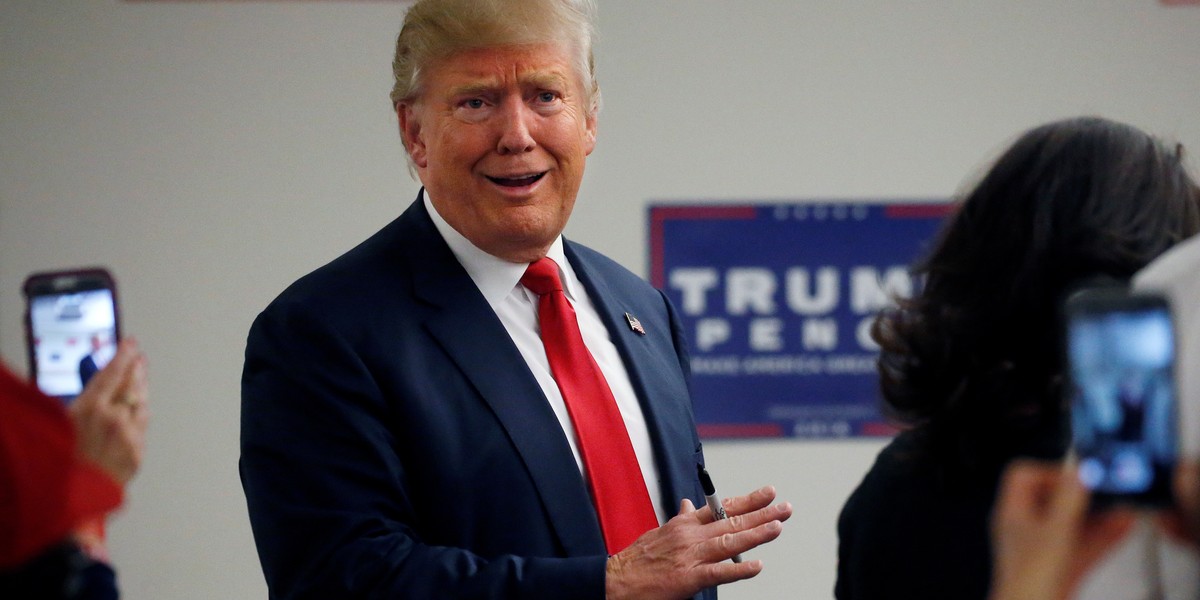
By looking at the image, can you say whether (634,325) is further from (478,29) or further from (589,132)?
(478,29)

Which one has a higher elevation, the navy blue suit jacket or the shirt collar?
the shirt collar

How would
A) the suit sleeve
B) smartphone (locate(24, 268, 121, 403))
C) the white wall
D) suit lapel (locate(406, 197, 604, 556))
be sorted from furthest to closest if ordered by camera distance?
the white wall < smartphone (locate(24, 268, 121, 403)) < suit lapel (locate(406, 197, 604, 556)) < the suit sleeve

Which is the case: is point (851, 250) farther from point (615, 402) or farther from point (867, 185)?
point (615, 402)

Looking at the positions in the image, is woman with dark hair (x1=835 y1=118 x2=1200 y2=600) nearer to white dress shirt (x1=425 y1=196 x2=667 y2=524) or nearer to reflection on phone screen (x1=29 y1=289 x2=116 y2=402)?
white dress shirt (x1=425 y1=196 x2=667 y2=524)

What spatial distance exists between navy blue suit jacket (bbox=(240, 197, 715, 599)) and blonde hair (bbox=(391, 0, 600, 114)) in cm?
31

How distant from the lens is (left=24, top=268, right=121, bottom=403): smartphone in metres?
2.14

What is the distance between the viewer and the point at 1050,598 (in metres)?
0.66

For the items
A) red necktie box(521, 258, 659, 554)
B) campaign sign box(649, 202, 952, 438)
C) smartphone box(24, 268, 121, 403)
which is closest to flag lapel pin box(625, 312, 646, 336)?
red necktie box(521, 258, 659, 554)

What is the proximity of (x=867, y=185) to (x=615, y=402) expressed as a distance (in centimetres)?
Answer: 182

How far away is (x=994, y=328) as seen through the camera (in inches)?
42.9

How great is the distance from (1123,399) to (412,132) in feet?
4.49

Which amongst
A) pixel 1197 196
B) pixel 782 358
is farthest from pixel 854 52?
pixel 1197 196

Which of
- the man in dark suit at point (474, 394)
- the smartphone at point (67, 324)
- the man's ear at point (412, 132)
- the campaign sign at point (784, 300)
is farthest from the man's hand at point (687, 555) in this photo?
the campaign sign at point (784, 300)

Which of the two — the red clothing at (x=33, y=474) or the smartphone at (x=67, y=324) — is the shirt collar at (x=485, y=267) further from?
the red clothing at (x=33, y=474)
